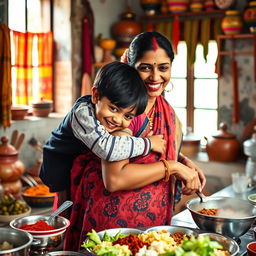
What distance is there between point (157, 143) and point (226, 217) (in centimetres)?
41

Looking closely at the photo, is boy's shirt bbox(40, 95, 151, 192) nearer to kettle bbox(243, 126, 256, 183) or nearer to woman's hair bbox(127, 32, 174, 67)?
woman's hair bbox(127, 32, 174, 67)

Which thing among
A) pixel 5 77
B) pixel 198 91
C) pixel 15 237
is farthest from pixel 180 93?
pixel 15 237

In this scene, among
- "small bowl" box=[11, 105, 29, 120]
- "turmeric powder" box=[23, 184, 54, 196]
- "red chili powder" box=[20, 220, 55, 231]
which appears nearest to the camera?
"red chili powder" box=[20, 220, 55, 231]

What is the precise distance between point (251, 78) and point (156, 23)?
1285 mm

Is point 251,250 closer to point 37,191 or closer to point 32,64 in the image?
point 37,191

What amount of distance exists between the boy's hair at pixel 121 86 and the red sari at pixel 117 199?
190mm

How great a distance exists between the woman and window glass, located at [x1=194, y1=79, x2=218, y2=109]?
11.2 feet

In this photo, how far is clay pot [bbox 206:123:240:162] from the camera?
15.8ft

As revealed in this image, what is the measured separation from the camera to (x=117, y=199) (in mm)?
1856

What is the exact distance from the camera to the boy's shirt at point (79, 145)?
1.67 m

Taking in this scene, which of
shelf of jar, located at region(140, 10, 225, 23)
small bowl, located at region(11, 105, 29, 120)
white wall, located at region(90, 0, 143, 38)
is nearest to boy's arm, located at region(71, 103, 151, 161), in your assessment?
small bowl, located at region(11, 105, 29, 120)

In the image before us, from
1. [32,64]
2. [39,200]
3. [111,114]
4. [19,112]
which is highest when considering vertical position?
[32,64]

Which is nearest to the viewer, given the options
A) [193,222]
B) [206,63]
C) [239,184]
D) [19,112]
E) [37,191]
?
[193,222]

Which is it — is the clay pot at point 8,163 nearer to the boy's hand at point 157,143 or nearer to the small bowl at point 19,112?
the small bowl at point 19,112
